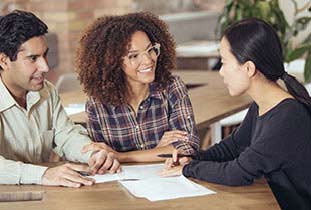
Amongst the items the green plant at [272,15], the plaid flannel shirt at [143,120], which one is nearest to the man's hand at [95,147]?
the plaid flannel shirt at [143,120]

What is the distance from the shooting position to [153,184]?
86.1 inches

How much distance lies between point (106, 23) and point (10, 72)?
0.45 m

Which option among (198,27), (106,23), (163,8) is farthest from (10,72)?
(198,27)

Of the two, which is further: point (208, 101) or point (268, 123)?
point (208, 101)

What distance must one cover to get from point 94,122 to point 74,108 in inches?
35.9

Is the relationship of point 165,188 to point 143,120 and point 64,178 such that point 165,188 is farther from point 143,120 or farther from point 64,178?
point 143,120

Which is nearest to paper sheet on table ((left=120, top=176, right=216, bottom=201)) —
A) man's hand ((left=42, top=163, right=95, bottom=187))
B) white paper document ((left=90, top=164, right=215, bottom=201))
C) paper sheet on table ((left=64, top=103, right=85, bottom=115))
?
white paper document ((left=90, top=164, right=215, bottom=201))

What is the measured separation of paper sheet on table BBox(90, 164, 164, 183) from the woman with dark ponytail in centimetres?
8

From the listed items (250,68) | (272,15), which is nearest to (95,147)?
(250,68)

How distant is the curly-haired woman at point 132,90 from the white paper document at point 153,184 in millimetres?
291

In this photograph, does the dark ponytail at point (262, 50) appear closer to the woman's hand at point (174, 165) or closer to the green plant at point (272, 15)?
the woman's hand at point (174, 165)

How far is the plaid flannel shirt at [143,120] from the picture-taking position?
8.85 ft

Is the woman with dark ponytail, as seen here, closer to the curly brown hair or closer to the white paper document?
the white paper document

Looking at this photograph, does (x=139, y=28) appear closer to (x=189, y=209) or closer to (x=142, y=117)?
(x=142, y=117)
